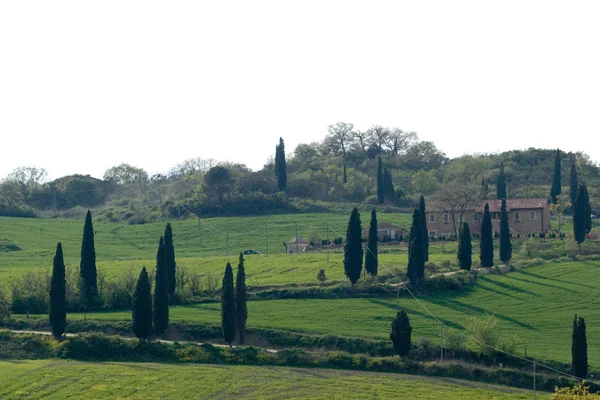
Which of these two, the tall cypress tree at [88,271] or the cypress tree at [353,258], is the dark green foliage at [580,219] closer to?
the cypress tree at [353,258]

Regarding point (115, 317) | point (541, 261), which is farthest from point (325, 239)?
point (115, 317)

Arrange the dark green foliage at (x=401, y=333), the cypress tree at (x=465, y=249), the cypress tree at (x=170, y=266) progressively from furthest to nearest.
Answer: the cypress tree at (x=465, y=249), the cypress tree at (x=170, y=266), the dark green foliage at (x=401, y=333)

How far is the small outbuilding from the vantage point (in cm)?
10605

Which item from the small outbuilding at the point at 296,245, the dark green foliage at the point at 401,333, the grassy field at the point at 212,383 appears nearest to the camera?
the grassy field at the point at 212,383

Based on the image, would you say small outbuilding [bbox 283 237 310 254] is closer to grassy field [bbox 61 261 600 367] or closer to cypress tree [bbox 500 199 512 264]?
cypress tree [bbox 500 199 512 264]

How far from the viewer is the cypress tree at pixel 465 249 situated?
84.8m

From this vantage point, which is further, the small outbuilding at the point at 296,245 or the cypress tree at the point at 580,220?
the small outbuilding at the point at 296,245

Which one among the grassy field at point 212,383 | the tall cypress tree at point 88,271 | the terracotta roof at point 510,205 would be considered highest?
the terracotta roof at point 510,205

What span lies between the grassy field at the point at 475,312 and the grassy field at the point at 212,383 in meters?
7.56

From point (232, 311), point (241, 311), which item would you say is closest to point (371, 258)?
point (241, 311)

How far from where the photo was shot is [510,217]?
360 ft

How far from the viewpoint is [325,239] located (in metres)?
110

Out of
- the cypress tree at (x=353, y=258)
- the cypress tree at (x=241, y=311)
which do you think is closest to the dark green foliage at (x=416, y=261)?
the cypress tree at (x=353, y=258)

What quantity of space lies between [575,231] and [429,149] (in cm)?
9782
